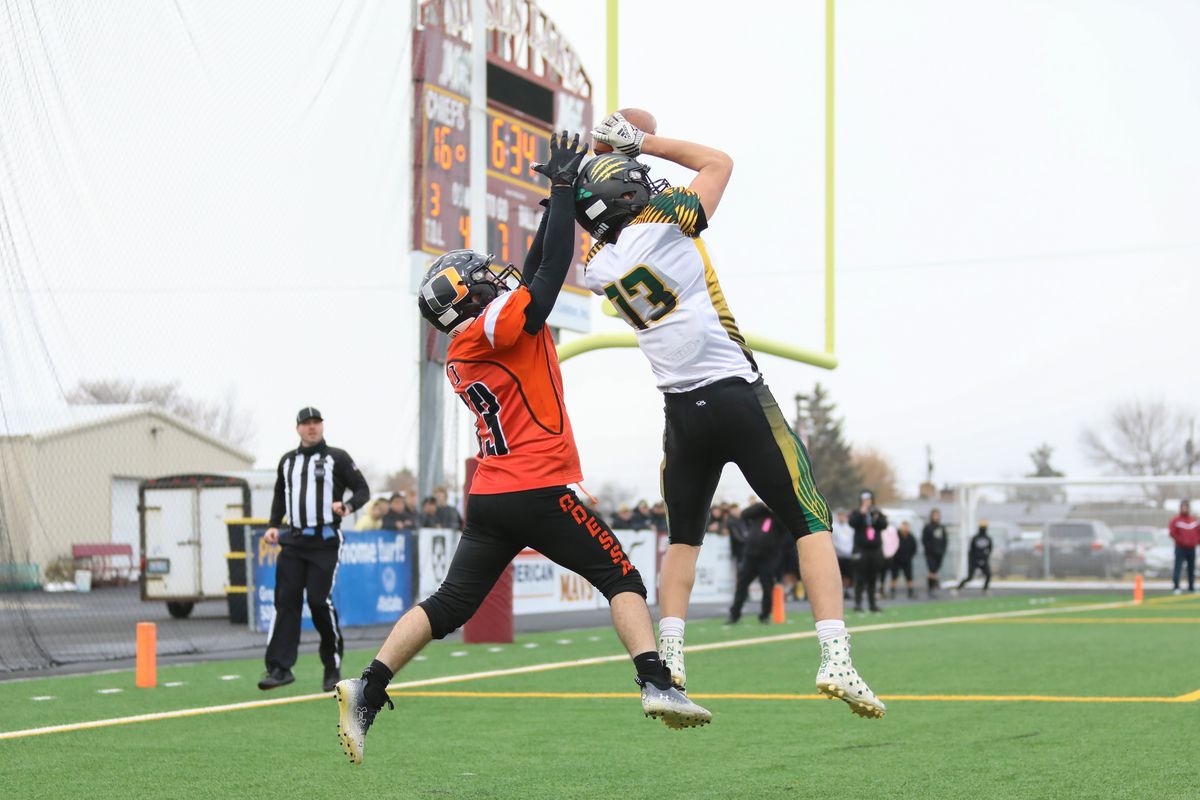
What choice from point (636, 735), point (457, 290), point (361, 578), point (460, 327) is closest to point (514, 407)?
point (460, 327)

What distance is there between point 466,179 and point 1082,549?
19.8 meters

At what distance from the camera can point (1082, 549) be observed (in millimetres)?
34438

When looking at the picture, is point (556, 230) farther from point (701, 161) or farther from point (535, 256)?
point (701, 161)

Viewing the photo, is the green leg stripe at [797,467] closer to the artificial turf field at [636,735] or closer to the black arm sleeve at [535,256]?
the black arm sleeve at [535,256]

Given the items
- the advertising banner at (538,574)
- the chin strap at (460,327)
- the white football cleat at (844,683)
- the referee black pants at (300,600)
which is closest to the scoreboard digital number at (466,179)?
the advertising banner at (538,574)

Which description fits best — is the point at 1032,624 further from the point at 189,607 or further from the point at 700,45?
the point at 189,607

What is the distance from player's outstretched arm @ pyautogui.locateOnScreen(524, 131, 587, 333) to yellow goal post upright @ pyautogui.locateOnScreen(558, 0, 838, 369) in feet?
23.9

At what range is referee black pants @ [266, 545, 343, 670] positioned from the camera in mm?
10516

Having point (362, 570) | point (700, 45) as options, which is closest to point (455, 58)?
point (700, 45)

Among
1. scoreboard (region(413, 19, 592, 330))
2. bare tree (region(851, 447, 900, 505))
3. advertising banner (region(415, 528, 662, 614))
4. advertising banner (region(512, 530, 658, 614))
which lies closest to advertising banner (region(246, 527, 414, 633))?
advertising banner (region(415, 528, 662, 614))

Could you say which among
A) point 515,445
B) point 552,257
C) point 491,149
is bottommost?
point 515,445

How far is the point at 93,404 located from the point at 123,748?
5.73 metres

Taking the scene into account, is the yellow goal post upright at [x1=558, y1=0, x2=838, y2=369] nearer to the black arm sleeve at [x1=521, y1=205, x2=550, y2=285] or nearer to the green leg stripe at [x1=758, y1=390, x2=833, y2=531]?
the black arm sleeve at [x1=521, y1=205, x2=550, y2=285]

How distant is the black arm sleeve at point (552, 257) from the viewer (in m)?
5.42
